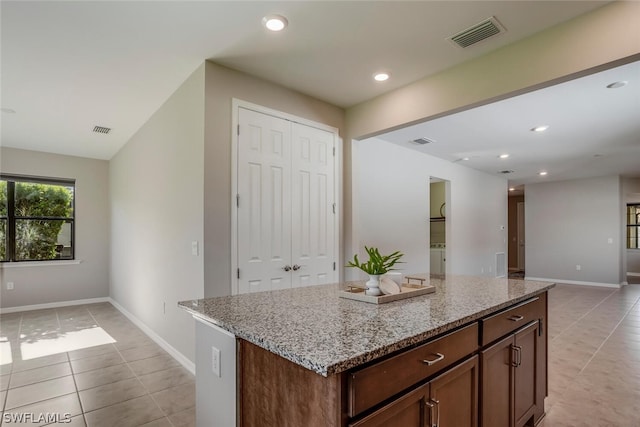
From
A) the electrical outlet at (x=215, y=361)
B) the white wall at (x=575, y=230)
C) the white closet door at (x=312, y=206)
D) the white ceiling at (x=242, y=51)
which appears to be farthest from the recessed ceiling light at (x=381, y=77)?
the white wall at (x=575, y=230)

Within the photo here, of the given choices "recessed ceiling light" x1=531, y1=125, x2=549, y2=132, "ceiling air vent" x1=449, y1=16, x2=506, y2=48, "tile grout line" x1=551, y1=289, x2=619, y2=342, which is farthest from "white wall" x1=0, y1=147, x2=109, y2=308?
"tile grout line" x1=551, y1=289, x2=619, y2=342

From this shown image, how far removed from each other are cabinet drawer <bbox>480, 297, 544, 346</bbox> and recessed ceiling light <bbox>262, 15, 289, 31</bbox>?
216 centimetres

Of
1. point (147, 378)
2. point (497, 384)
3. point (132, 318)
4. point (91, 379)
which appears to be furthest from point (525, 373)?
point (132, 318)

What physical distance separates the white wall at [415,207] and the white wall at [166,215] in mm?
1750

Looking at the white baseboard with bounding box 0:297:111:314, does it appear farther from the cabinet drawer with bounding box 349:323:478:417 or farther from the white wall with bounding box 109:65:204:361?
the cabinet drawer with bounding box 349:323:478:417

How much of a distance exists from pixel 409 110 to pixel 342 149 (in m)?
0.94

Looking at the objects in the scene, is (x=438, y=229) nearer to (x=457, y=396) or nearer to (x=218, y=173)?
(x=218, y=173)

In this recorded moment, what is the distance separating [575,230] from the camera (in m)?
8.40

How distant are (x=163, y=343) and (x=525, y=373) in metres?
3.32

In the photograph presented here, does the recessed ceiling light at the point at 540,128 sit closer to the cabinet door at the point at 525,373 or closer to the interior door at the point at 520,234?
the cabinet door at the point at 525,373

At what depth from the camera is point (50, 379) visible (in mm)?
2896

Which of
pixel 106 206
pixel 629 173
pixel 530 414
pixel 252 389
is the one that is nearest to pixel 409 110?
pixel 530 414

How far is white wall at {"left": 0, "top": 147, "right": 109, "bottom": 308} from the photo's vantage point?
5344 millimetres

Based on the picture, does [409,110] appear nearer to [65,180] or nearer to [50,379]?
[50,379]
